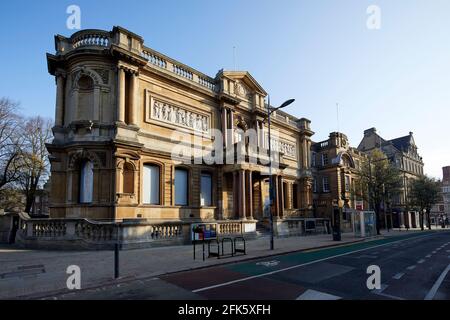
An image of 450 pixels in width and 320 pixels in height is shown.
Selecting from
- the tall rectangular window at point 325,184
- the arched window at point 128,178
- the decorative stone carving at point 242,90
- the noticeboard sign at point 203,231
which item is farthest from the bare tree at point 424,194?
the arched window at point 128,178

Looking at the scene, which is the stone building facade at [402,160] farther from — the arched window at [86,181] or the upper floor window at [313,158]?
the arched window at [86,181]

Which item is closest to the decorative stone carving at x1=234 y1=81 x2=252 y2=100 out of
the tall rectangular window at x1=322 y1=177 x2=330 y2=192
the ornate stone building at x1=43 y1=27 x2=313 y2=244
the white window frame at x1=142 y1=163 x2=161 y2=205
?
the ornate stone building at x1=43 y1=27 x2=313 y2=244

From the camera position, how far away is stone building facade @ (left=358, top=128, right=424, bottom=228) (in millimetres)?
55000

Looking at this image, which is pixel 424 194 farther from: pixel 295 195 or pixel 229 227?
pixel 229 227

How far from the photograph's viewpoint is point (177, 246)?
17.0 metres

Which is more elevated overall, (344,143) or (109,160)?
(344,143)

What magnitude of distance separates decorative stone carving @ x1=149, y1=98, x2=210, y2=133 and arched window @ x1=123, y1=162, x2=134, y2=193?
14.1 ft

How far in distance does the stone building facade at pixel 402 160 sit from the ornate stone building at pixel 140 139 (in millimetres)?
40298

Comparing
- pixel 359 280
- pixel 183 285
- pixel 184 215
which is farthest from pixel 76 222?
pixel 359 280

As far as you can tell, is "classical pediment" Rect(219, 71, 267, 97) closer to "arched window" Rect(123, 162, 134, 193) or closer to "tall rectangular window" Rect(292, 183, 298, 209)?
"tall rectangular window" Rect(292, 183, 298, 209)

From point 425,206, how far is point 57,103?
52.6 metres
